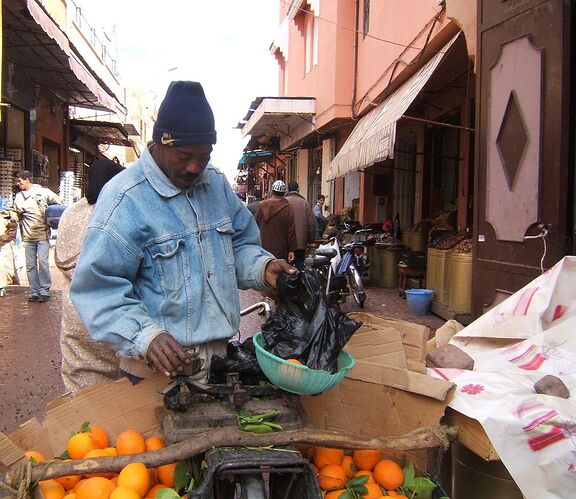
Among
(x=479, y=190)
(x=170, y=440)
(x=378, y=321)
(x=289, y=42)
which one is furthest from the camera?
(x=289, y=42)

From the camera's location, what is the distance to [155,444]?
6.37 feet

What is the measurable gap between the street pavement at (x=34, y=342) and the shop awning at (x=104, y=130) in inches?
378

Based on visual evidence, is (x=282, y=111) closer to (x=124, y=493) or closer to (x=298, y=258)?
(x=298, y=258)

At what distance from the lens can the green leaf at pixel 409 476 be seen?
75.9 inches

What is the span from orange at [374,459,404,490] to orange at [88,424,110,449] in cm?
92

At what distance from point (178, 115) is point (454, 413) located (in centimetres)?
146

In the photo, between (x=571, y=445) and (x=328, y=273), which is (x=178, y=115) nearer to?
(x=571, y=445)

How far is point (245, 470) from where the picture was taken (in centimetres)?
159

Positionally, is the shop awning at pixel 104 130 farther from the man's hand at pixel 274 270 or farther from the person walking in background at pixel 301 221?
the man's hand at pixel 274 270

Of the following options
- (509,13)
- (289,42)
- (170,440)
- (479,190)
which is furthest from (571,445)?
(289,42)

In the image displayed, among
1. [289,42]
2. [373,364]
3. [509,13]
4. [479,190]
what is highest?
[289,42]

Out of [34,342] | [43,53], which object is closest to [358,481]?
[34,342]

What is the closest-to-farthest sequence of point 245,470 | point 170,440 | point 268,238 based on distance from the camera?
point 245,470 < point 170,440 < point 268,238

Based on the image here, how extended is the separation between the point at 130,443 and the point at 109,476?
5.5 inches
